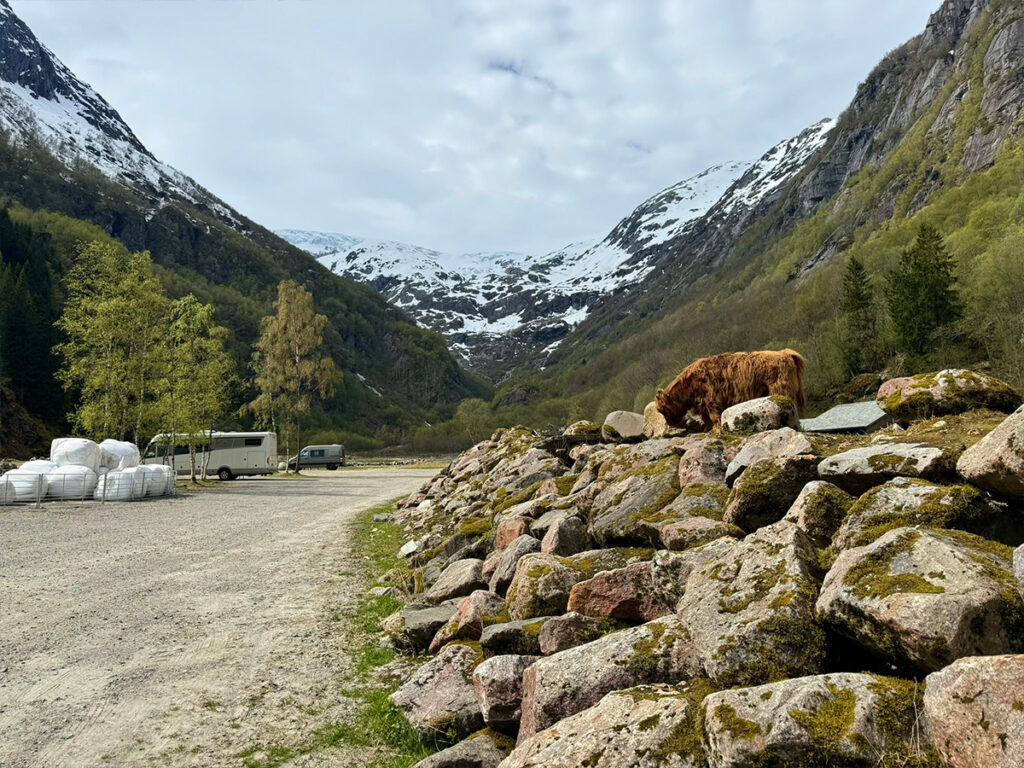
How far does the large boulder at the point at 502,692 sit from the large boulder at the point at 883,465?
9.37ft

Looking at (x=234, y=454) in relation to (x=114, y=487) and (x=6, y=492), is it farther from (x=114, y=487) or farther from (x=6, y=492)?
(x=6, y=492)

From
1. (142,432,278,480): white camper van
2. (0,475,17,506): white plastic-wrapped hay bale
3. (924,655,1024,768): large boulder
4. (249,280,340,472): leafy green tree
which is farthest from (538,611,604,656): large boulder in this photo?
(142,432,278,480): white camper van

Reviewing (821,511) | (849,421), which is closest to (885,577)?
(821,511)

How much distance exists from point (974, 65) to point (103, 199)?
210712 millimetres

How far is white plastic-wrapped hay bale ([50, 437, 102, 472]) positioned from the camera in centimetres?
2411

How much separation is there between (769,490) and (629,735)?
263 cm

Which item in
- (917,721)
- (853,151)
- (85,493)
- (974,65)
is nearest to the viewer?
(917,721)

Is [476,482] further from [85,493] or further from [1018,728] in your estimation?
[85,493]

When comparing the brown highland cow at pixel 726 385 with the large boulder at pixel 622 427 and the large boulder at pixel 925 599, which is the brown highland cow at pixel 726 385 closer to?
the large boulder at pixel 622 427

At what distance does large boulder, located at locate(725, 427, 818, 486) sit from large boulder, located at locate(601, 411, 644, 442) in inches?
285

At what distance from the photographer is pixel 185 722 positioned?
5059 millimetres

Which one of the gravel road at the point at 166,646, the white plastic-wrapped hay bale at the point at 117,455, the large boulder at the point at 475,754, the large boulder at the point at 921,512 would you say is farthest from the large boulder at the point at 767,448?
the white plastic-wrapped hay bale at the point at 117,455

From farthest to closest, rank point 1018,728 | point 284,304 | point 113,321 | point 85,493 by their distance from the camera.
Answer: point 284,304, point 113,321, point 85,493, point 1018,728

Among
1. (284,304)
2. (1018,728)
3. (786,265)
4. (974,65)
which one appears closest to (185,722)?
(1018,728)
